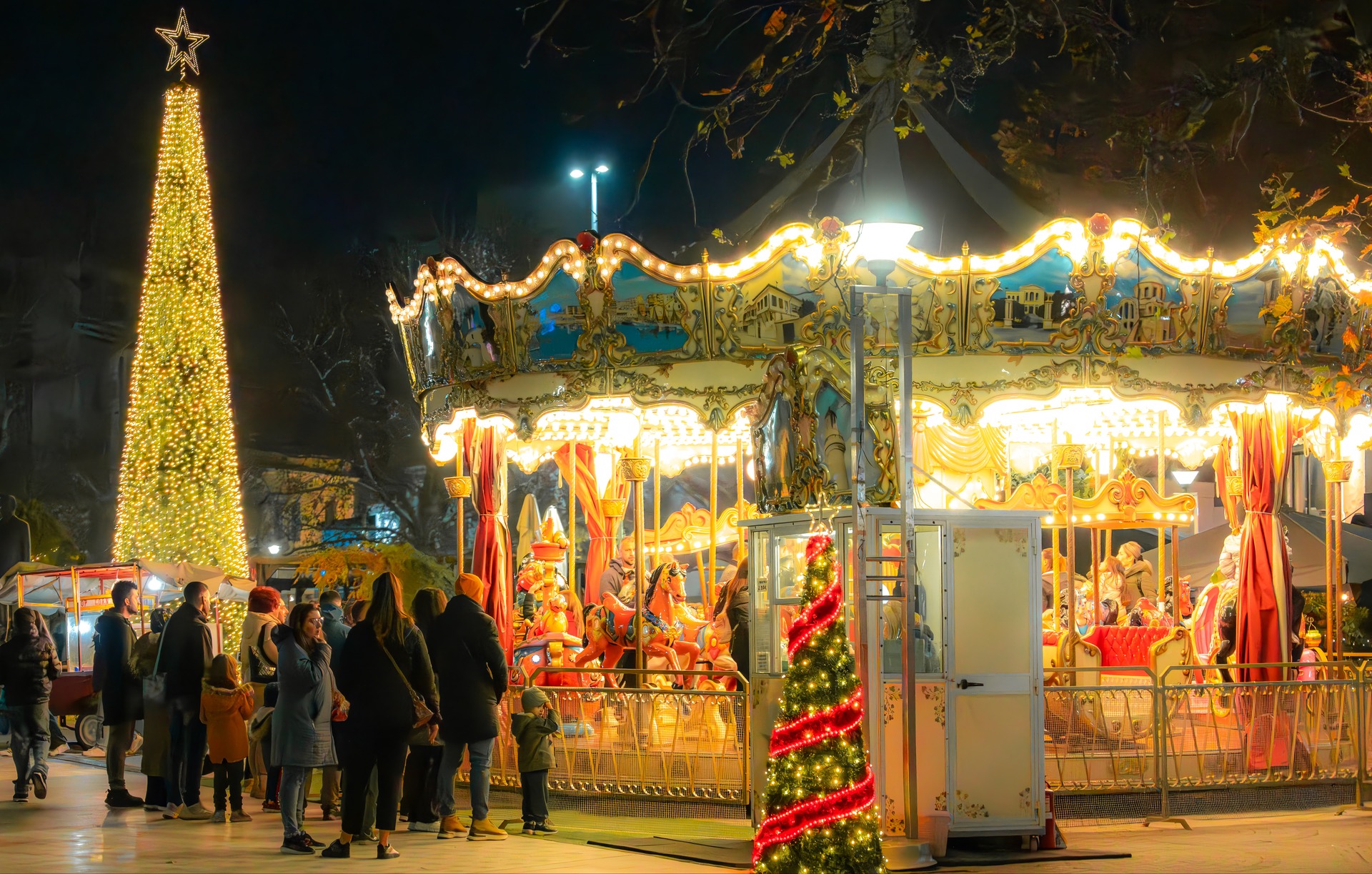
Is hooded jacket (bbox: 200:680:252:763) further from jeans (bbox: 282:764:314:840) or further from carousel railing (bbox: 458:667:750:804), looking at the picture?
carousel railing (bbox: 458:667:750:804)

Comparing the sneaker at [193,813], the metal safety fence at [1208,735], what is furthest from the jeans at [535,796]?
the metal safety fence at [1208,735]

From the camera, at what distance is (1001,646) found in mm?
8820

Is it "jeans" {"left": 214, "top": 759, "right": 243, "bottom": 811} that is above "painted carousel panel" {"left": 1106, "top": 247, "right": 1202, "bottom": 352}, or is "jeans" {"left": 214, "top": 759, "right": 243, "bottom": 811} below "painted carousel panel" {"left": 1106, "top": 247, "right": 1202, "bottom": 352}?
below

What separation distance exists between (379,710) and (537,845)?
5.31 feet

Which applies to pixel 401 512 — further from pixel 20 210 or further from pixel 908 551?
pixel 908 551

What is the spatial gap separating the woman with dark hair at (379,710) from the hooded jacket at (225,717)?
1.88m

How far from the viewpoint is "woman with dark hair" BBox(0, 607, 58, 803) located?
11.1 metres

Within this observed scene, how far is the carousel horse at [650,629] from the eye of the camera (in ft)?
44.0

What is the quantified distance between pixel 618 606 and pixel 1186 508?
6237mm

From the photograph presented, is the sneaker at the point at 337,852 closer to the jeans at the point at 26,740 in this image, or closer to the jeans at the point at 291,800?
the jeans at the point at 291,800

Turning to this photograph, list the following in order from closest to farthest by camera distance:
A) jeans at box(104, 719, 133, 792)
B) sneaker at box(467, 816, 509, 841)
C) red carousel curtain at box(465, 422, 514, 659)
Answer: sneaker at box(467, 816, 509, 841)
jeans at box(104, 719, 133, 792)
red carousel curtain at box(465, 422, 514, 659)

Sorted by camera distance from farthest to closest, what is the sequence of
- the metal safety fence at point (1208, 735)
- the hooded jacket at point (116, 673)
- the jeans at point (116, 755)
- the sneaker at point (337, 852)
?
the jeans at point (116, 755)
the hooded jacket at point (116, 673)
the metal safety fence at point (1208, 735)
the sneaker at point (337, 852)

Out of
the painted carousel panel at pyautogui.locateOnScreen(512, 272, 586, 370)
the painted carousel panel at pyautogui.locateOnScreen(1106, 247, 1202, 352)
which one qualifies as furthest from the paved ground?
the painted carousel panel at pyautogui.locateOnScreen(512, 272, 586, 370)

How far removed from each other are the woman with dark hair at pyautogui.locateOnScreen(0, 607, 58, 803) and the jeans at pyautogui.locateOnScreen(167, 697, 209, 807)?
6.32 feet
